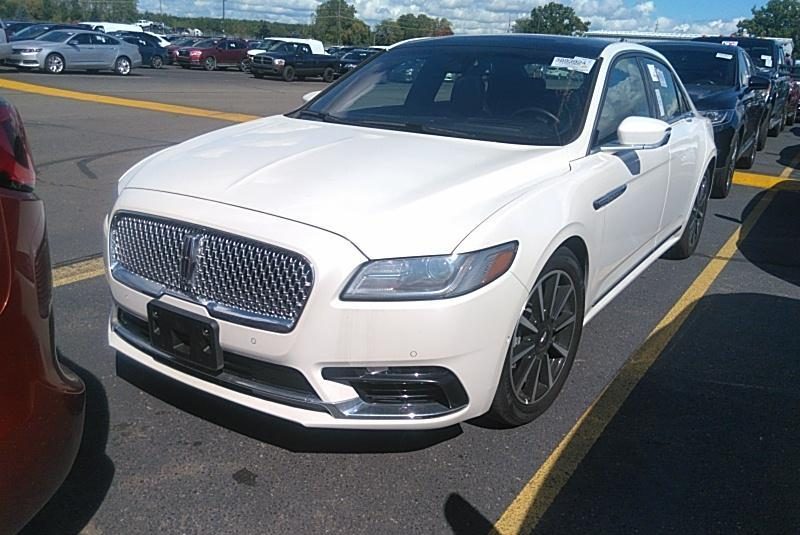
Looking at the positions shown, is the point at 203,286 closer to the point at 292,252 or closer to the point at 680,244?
the point at 292,252

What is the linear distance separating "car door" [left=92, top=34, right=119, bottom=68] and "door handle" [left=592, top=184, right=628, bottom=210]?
80.4 feet

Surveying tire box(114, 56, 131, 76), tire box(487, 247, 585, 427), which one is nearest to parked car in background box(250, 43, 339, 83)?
→ tire box(114, 56, 131, 76)

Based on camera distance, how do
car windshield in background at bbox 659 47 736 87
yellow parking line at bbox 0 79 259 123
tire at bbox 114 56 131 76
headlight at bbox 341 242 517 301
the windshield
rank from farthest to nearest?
tire at bbox 114 56 131 76
the windshield
yellow parking line at bbox 0 79 259 123
car windshield in background at bbox 659 47 736 87
headlight at bbox 341 242 517 301

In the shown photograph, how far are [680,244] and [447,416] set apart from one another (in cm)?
374

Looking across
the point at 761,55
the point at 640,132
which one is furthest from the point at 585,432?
the point at 761,55

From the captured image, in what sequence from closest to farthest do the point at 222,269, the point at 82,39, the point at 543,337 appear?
1. the point at 222,269
2. the point at 543,337
3. the point at 82,39

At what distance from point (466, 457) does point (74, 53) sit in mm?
24683

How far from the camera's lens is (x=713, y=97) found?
870 cm

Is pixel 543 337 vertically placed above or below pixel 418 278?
below

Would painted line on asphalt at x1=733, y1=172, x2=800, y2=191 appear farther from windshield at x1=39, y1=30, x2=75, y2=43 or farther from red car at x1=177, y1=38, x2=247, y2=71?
red car at x1=177, y1=38, x2=247, y2=71

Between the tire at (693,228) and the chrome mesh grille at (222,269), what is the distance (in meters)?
3.98

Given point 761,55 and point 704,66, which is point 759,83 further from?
point 761,55

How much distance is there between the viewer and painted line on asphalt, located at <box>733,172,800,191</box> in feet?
32.2

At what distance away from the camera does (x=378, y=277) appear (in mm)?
2605
